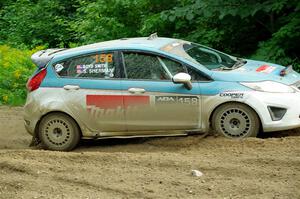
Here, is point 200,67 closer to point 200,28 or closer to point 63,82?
point 63,82

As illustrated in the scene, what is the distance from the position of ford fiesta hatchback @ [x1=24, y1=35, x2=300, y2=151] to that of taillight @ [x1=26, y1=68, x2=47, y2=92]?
0.01 meters

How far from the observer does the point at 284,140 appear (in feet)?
25.5

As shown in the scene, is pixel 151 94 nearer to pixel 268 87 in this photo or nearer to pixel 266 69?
pixel 268 87

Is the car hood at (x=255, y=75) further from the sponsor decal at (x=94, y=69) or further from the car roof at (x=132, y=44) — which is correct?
the sponsor decal at (x=94, y=69)

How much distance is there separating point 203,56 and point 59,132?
7.74 ft

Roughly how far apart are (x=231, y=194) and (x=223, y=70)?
2985 millimetres

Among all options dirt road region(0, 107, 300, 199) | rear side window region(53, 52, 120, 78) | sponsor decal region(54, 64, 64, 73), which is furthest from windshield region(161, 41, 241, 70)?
sponsor decal region(54, 64, 64, 73)

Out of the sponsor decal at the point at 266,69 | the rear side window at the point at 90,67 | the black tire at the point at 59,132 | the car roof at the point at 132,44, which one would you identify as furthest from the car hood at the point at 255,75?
the black tire at the point at 59,132

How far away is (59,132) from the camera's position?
8828mm

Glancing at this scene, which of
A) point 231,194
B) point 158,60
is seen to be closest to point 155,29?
point 158,60

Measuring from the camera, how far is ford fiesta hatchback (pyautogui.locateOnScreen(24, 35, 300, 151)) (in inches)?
318

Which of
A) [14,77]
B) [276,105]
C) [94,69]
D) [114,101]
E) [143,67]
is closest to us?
[276,105]

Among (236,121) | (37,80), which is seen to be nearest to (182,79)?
(236,121)

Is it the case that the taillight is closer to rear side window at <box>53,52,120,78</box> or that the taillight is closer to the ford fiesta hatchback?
the ford fiesta hatchback
